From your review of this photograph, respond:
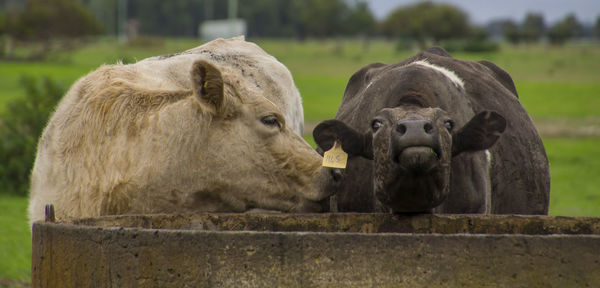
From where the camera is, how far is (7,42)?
1957 inches

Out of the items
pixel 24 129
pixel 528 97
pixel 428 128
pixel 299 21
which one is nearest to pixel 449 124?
pixel 428 128

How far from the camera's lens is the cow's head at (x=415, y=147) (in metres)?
4.21

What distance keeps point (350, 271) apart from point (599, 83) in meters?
35.9

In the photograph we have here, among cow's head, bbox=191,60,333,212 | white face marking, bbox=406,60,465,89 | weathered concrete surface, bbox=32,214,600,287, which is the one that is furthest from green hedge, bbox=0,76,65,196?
weathered concrete surface, bbox=32,214,600,287

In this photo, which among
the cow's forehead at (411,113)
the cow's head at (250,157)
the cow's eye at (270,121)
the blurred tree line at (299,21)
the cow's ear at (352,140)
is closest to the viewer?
the cow's forehead at (411,113)

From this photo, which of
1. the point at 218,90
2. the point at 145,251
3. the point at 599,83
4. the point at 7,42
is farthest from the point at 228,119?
the point at 7,42

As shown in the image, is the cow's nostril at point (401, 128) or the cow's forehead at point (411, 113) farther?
the cow's forehead at point (411, 113)

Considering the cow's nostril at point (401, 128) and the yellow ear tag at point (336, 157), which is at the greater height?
the cow's nostril at point (401, 128)

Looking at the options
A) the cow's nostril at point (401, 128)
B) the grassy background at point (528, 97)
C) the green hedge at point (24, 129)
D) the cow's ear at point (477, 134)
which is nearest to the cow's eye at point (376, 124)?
the cow's nostril at point (401, 128)

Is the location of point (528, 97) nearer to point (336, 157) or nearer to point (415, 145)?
point (336, 157)

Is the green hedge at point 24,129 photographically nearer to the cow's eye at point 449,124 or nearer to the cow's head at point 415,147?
the cow's head at point 415,147

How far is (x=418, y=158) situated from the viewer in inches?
164

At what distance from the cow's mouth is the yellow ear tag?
2.23ft

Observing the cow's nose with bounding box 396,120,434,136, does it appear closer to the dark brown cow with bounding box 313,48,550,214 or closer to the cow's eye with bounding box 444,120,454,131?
the dark brown cow with bounding box 313,48,550,214
